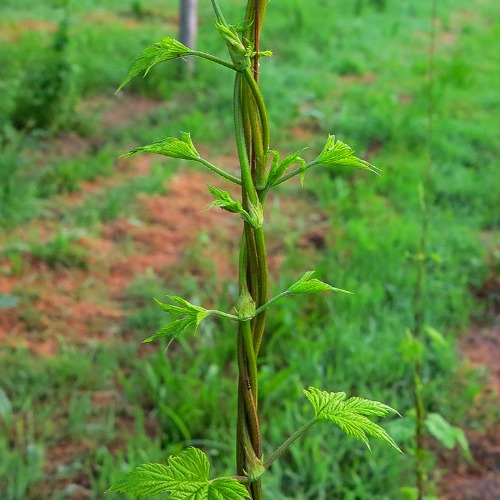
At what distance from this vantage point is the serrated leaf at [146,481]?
808mm

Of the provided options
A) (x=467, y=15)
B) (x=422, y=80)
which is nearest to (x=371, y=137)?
(x=422, y=80)

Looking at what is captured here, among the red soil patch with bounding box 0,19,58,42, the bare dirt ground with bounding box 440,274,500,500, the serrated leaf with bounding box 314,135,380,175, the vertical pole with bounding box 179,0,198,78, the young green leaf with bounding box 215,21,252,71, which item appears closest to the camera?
the young green leaf with bounding box 215,21,252,71

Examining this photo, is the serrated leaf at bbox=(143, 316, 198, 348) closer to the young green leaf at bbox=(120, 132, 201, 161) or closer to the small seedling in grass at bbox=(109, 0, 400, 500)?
the small seedling in grass at bbox=(109, 0, 400, 500)

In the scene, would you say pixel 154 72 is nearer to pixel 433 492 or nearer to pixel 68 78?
pixel 68 78

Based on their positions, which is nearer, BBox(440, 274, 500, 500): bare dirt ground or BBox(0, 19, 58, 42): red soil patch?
BBox(440, 274, 500, 500): bare dirt ground

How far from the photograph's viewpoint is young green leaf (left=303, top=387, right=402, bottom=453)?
87 centimetres

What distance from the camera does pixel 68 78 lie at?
4.85 m

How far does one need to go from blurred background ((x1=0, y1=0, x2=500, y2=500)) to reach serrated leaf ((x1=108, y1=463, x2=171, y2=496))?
1.24m

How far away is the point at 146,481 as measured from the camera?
2.68ft

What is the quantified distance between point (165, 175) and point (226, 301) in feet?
4.81

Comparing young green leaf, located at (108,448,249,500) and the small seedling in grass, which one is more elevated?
the small seedling in grass

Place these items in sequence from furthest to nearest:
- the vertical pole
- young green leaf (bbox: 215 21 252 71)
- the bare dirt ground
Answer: the vertical pole < the bare dirt ground < young green leaf (bbox: 215 21 252 71)

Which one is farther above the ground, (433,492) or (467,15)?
(467,15)

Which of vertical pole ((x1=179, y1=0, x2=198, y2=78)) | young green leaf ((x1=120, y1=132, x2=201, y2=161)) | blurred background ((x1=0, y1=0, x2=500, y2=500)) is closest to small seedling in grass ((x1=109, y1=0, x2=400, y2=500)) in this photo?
young green leaf ((x1=120, y1=132, x2=201, y2=161))
